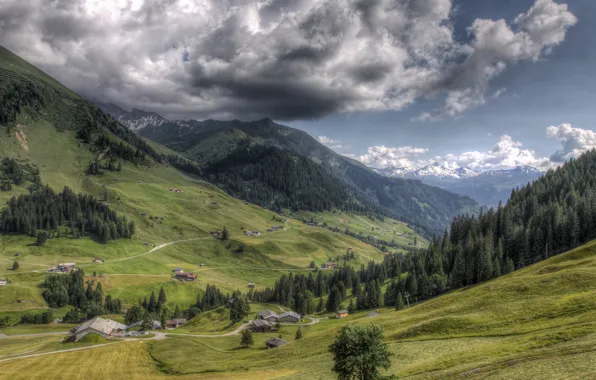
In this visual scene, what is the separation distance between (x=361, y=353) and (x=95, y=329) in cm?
12143

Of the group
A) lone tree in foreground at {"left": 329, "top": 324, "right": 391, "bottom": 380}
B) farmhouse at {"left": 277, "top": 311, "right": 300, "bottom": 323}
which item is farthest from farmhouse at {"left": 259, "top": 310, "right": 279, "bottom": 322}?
lone tree in foreground at {"left": 329, "top": 324, "right": 391, "bottom": 380}

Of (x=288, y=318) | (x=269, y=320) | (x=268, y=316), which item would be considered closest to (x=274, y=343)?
(x=269, y=320)

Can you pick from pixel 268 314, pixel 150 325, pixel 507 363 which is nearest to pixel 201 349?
pixel 268 314

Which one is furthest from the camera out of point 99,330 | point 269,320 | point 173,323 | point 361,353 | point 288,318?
point 173,323

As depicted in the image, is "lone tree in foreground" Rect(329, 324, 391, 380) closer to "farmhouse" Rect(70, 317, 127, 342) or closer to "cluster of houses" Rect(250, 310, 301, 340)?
"cluster of houses" Rect(250, 310, 301, 340)

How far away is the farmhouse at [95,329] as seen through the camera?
123000mm

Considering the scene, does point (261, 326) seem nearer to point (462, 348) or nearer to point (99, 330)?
point (99, 330)

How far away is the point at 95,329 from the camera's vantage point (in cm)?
12938

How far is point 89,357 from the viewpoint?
95938 millimetres

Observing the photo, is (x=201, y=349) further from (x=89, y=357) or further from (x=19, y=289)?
(x=19, y=289)

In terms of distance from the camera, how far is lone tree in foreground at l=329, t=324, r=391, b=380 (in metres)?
46.1

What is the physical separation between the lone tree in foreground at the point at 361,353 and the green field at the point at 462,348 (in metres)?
5.39

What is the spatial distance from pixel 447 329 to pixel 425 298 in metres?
86.8

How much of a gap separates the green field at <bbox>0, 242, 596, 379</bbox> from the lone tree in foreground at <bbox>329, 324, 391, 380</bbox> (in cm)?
539
